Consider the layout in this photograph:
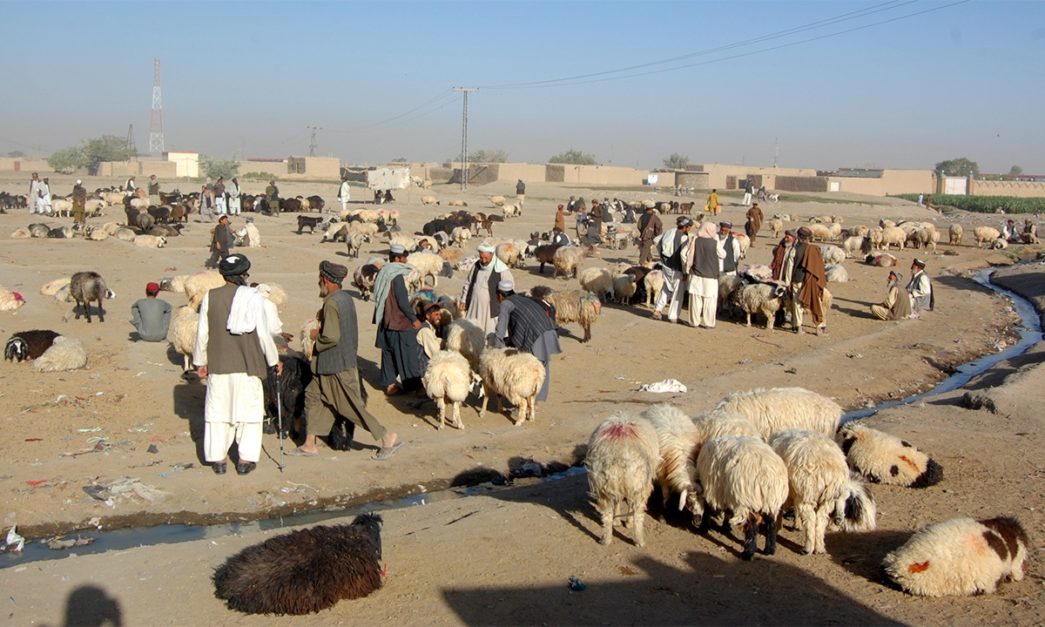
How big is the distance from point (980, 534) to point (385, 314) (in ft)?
18.6

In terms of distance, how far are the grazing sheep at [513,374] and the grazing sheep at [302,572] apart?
345 centimetres

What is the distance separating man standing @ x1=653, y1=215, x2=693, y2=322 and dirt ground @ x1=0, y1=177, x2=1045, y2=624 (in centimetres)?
48

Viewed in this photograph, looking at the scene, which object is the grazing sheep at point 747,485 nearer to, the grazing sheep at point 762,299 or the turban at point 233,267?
the turban at point 233,267

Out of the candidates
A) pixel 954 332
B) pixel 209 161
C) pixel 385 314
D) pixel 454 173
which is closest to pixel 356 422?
pixel 385 314

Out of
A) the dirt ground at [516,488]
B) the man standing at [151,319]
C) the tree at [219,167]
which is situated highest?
the tree at [219,167]

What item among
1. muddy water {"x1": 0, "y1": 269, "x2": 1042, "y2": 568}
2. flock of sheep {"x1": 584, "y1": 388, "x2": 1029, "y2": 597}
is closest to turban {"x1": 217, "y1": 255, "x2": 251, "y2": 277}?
muddy water {"x1": 0, "y1": 269, "x2": 1042, "y2": 568}

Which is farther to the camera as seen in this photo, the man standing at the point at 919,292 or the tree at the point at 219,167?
the tree at the point at 219,167

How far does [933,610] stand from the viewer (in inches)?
180

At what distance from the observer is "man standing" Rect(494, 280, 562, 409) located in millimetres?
8477

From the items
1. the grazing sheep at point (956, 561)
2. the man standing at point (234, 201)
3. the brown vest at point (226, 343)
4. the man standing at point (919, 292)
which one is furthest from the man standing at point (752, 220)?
the grazing sheep at point (956, 561)

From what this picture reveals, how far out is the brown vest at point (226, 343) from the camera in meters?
6.50

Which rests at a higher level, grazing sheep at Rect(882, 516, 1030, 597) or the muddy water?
grazing sheep at Rect(882, 516, 1030, 597)

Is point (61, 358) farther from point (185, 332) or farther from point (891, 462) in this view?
point (891, 462)

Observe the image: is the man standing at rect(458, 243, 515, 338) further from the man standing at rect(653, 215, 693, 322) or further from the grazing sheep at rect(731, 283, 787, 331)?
the grazing sheep at rect(731, 283, 787, 331)
